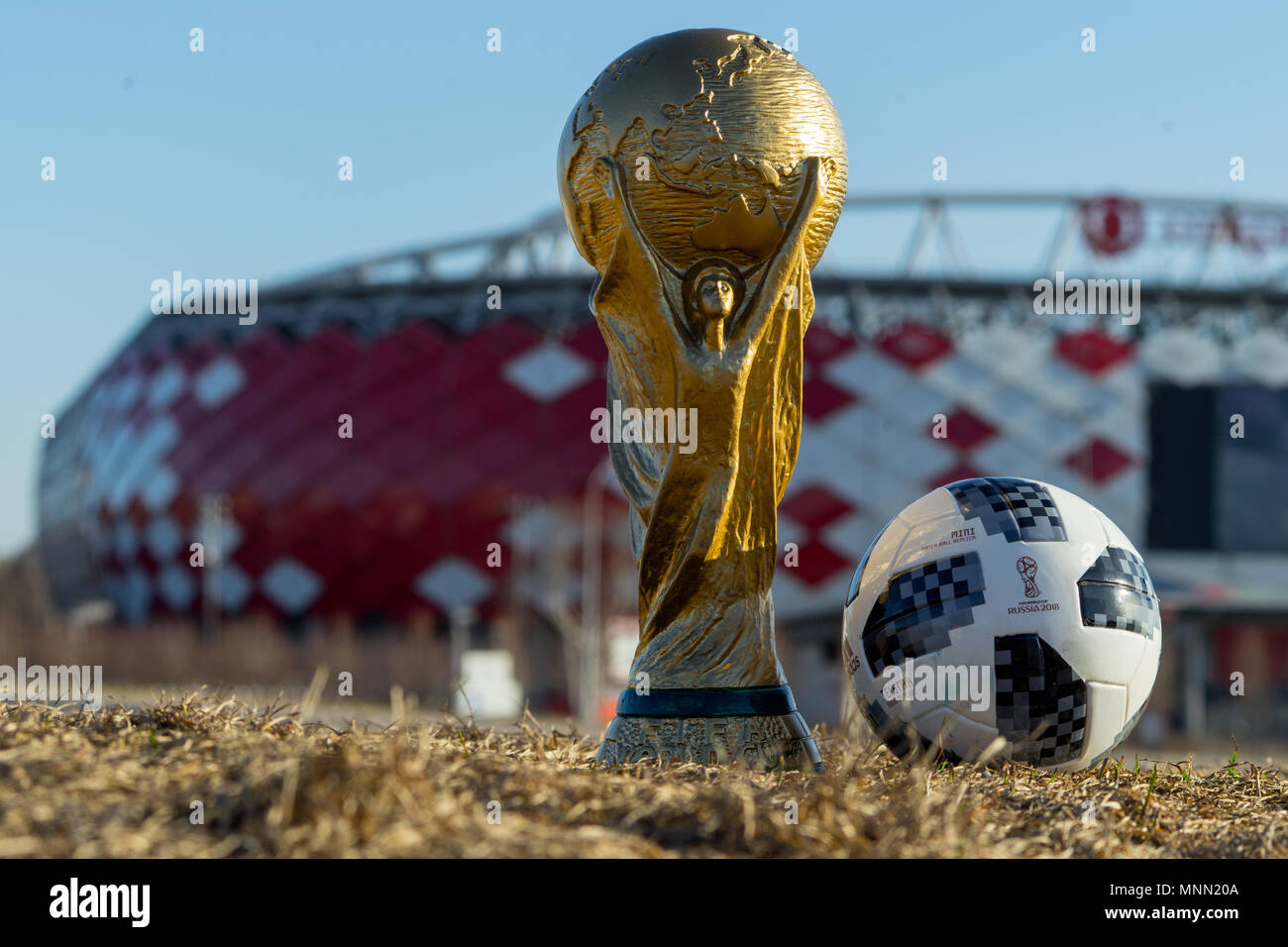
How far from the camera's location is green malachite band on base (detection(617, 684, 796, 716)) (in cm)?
540

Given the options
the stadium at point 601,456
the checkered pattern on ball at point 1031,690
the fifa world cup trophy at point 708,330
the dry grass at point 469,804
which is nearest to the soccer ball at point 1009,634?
the checkered pattern on ball at point 1031,690

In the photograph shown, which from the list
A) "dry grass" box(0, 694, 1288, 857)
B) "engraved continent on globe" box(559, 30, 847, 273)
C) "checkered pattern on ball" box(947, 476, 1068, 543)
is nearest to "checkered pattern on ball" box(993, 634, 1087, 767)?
"dry grass" box(0, 694, 1288, 857)

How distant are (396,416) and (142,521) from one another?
9119 millimetres

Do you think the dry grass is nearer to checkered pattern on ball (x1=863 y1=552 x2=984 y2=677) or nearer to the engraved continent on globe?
checkered pattern on ball (x1=863 y1=552 x2=984 y2=677)

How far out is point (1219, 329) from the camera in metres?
41.0

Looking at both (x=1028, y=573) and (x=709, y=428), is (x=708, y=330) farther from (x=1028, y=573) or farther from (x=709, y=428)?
(x=1028, y=573)

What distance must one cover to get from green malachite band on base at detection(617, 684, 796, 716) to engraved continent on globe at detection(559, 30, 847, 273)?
173cm

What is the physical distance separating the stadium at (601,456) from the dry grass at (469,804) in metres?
27.7

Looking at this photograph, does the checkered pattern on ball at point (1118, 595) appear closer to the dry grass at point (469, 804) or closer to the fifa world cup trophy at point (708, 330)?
the dry grass at point (469, 804)

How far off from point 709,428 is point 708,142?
1.16 m

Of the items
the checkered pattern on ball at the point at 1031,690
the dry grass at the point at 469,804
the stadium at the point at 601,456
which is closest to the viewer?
the dry grass at the point at 469,804

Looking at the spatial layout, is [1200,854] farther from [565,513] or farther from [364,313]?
[364,313]

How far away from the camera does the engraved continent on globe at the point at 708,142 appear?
18.1 ft
